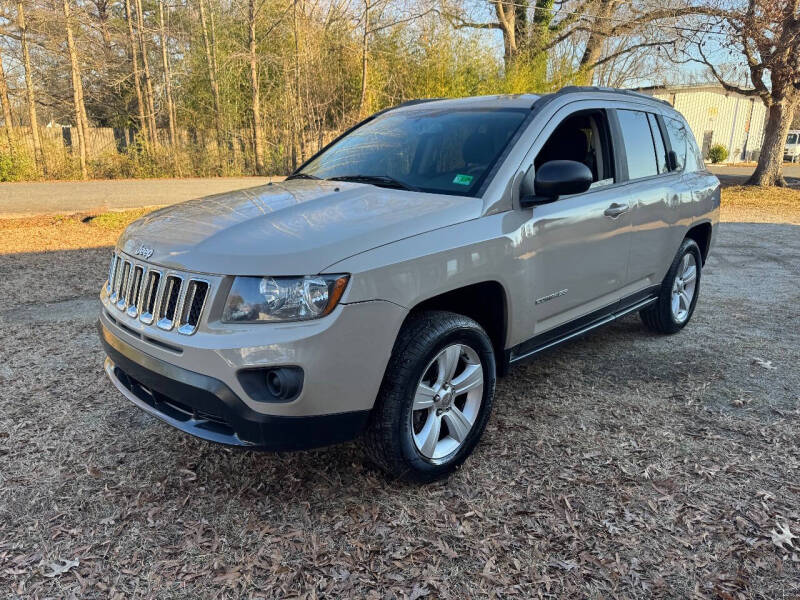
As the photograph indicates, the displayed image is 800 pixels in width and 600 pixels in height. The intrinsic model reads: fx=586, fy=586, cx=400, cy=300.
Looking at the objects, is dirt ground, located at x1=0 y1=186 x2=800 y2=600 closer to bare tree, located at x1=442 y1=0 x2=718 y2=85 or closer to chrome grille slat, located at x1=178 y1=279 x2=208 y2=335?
chrome grille slat, located at x1=178 y1=279 x2=208 y2=335

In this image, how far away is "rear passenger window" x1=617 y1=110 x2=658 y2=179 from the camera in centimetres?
394

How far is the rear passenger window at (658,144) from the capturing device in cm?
430

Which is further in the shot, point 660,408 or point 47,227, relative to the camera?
point 47,227

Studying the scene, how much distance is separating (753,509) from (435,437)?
1.45 m

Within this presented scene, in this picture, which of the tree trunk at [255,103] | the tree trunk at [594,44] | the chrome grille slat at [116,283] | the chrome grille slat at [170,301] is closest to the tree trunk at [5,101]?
the tree trunk at [255,103]

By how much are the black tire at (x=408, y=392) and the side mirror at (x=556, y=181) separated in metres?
0.77

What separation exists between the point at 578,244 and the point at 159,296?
2.24 metres

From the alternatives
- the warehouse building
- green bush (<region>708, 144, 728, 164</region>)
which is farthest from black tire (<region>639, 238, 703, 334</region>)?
the warehouse building

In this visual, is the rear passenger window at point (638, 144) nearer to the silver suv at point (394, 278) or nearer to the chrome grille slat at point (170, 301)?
the silver suv at point (394, 278)

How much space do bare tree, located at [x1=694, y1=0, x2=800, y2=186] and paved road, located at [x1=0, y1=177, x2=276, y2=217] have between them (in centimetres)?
1381

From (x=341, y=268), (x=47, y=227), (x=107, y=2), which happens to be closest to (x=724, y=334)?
(x=341, y=268)

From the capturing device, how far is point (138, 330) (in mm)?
2520

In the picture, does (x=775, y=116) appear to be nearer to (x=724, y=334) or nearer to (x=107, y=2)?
(x=724, y=334)

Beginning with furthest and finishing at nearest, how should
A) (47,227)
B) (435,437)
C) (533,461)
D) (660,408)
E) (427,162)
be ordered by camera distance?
(47,227) → (660,408) → (427,162) → (533,461) → (435,437)
